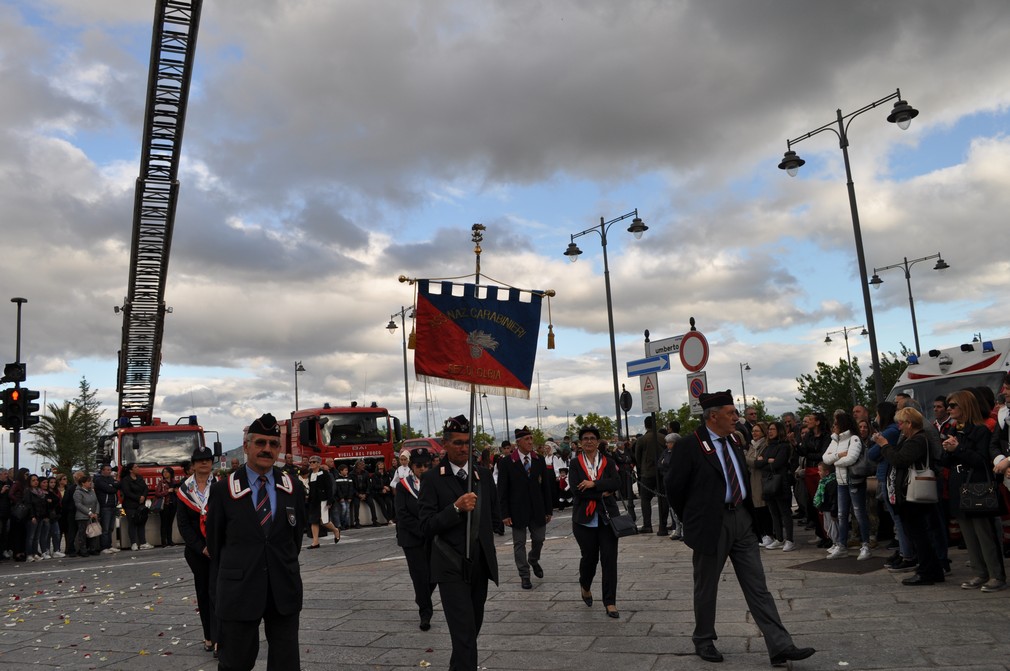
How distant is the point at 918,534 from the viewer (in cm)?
871

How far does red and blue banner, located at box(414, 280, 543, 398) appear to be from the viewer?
7.51 meters

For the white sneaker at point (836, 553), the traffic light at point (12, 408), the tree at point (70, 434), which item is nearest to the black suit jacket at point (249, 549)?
the white sneaker at point (836, 553)

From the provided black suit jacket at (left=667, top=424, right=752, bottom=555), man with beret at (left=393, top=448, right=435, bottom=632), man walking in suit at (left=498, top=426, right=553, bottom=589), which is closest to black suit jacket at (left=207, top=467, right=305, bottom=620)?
black suit jacket at (left=667, top=424, right=752, bottom=555)

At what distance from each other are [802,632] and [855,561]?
392cm

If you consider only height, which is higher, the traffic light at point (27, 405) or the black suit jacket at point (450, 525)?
the traffic light at point (27, 405)

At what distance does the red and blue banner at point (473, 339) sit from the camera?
24.6ft

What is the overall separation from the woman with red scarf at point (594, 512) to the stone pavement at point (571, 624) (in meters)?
0.31

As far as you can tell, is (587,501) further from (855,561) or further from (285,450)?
(285,450)

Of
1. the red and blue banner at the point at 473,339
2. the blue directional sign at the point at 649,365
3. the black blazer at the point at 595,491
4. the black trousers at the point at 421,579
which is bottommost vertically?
the black trousers at the point at 421,579

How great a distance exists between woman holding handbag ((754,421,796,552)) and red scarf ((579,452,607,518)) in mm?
3875

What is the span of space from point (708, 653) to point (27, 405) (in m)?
18.8

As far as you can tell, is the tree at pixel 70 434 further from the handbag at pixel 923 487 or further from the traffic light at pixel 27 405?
the handbag at pixel 923 487

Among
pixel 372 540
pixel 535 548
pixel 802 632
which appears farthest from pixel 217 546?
pixel 372 540

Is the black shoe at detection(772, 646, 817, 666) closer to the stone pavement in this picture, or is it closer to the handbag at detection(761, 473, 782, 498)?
the stone pavement
